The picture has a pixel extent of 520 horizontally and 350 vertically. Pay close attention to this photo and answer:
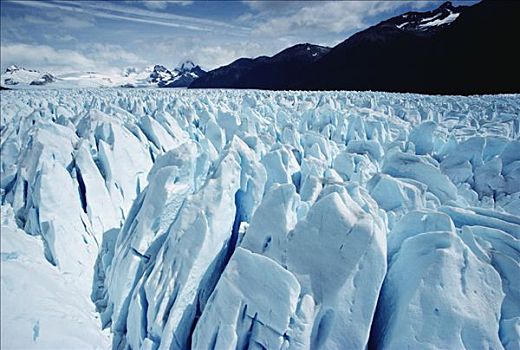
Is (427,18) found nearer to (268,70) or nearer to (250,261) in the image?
(268,70)

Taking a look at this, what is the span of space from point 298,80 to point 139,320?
47894mm

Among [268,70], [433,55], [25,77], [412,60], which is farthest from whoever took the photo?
[25,77]

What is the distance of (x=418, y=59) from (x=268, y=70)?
72.4ft

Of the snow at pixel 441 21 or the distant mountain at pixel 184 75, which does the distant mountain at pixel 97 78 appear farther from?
the snow at pixel 441 21

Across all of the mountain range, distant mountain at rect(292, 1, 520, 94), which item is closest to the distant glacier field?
the mountain range

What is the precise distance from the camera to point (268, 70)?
173ft

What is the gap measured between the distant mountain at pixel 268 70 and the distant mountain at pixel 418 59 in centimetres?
16

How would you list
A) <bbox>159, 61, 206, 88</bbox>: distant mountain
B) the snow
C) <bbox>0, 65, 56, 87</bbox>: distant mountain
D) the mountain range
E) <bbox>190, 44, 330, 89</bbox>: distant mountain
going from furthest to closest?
<bbox>159, 61, 206, 88</bbox>: distant mountain < <bbox>0, 65, 56, 87</bbox>: distant mountain < <bbox>190, 44, 330, 89</bbox>: distant mountain < the snow < the mountain range

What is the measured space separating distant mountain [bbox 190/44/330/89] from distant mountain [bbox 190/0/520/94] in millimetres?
159

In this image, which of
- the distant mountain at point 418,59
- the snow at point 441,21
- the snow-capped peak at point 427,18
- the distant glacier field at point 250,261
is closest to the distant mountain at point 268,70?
the distant mountain at point 418,59

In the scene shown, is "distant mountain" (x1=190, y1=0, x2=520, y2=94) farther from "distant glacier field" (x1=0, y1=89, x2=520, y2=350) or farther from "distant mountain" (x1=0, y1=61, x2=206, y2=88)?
"distant glacier field" (x1=0, y1=89, x2=520, y2=350)

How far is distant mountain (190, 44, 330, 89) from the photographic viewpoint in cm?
5103

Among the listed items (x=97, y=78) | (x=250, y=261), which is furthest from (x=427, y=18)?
(x=97, y=78)

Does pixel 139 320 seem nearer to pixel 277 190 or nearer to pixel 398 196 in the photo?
pixel 277 190
